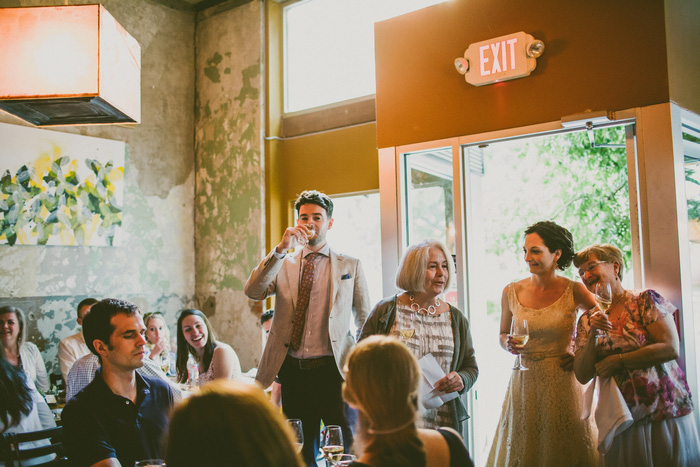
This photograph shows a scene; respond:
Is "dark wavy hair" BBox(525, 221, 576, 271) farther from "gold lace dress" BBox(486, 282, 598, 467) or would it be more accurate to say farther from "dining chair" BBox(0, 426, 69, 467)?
"dining chair" BBox(0, 426, 69, 467)

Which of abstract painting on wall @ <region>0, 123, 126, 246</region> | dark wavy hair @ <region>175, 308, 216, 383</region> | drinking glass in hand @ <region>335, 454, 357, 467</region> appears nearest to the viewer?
drinking glass in hand @ <region>335, 454, 357, 467</region>

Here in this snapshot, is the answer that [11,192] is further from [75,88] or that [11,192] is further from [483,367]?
[483,367]

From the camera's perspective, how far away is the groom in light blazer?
318 centimetres

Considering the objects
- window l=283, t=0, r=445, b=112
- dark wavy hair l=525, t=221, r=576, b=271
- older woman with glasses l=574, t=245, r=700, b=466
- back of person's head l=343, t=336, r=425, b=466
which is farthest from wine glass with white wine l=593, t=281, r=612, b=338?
window l=283, t=0, r=445, b=112

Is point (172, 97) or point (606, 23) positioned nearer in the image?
point (606, 23)

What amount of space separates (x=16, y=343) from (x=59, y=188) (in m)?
1.68

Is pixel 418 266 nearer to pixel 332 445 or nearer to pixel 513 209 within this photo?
pixel 332 445

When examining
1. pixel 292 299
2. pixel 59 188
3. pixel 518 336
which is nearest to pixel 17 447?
pixel 292 299

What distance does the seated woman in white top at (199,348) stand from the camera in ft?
12.6

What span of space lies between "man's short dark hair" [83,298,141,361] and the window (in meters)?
4.05

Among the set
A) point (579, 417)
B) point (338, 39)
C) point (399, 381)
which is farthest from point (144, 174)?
point (399, 381)

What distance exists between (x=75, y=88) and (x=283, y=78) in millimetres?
4553

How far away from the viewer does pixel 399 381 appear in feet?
4.84

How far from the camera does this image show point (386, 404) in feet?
4.80
